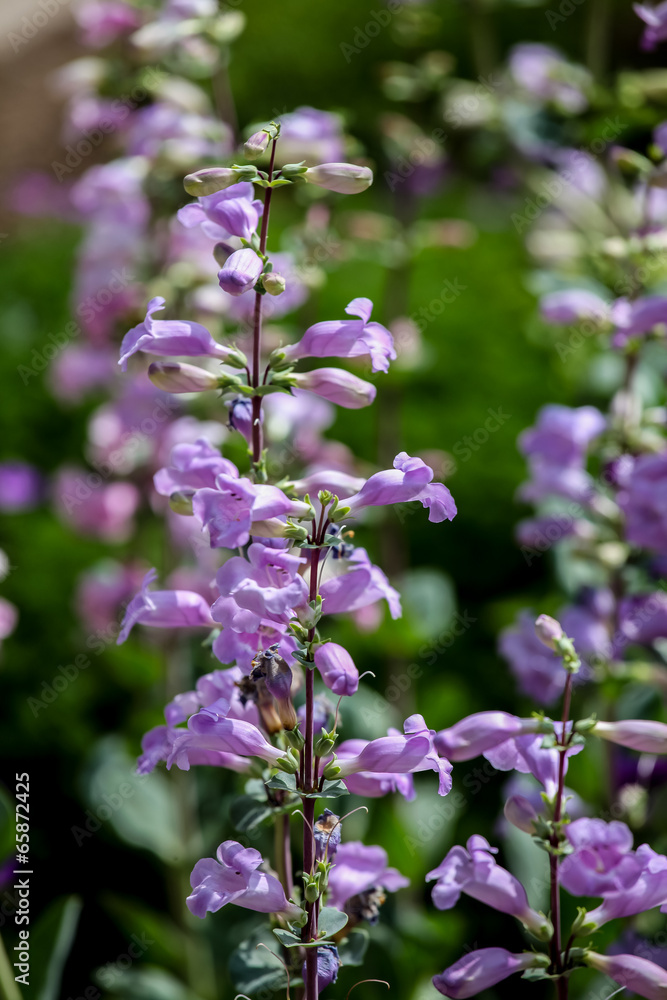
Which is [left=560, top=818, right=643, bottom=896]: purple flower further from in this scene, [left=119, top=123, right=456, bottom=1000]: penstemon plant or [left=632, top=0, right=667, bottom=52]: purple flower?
[left=632, top=0, right=667, bottom=52]: purple flower

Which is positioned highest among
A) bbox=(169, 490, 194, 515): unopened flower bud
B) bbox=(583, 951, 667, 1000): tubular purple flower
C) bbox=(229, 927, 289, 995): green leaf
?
bbox=(169, 490, 194, 515): unopened flower bud

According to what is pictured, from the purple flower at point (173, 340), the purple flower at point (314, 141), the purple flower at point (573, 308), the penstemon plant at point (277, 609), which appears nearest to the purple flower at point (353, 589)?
the penstemon plant at point (277, 609)

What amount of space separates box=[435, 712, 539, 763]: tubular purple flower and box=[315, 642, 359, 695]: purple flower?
0.24 metres

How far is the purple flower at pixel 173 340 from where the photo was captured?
1.33 m

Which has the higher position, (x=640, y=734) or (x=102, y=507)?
(x=640, y=734)

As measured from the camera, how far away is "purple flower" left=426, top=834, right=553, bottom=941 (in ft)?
4.22

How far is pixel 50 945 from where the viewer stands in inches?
71.8

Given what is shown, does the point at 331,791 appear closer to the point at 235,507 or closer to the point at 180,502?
the point at 235,507

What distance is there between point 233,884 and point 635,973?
52 centimetres

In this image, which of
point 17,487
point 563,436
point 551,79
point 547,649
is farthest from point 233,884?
point 17,487

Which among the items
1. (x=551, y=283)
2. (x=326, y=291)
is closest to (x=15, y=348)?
(x=326, y=291)

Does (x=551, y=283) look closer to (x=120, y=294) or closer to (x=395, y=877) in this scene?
(x=120, y=294)

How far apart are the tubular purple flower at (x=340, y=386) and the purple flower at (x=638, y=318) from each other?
768 millimetres

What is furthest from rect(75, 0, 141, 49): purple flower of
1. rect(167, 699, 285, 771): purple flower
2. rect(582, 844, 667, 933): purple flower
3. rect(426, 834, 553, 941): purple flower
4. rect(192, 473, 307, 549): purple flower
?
rect(582, 844, 667, 933): purple flower
